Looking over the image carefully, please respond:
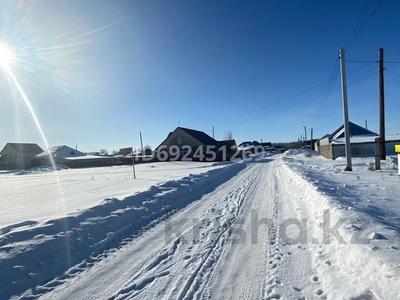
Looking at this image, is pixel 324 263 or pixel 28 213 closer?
pixel 324 263

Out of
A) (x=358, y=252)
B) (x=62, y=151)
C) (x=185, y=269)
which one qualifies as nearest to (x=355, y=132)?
(x=358, y=252)

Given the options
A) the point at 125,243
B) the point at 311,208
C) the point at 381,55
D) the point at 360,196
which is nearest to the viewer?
the point at 125,243

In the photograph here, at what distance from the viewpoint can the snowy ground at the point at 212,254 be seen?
3594 mm

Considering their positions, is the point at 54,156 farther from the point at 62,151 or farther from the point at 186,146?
the point at 186,146

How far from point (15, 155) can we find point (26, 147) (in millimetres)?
3504

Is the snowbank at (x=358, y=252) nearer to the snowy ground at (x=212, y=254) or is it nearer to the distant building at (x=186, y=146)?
the snowy ground at (x=212, y=254)

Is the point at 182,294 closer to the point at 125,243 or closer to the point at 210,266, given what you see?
the point at 210,266

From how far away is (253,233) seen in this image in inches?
228

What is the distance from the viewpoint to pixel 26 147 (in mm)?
68750

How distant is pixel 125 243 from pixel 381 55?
84.2ft

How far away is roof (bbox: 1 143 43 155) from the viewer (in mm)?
66500

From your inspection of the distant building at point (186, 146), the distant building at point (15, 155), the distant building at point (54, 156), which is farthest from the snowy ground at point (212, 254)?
the distant building at point (15, 155)

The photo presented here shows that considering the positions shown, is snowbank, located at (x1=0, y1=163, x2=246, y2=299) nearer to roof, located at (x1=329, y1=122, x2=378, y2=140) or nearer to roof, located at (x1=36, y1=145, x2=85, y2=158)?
roof, located at (x1=329, y1=122, x2=378, y2=140)

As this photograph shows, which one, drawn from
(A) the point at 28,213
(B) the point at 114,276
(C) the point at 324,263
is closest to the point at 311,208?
(C) the point at 324,263
